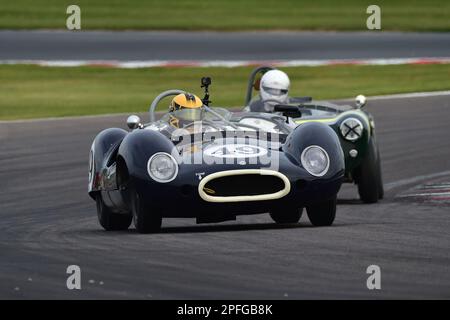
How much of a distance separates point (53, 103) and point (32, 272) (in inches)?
582

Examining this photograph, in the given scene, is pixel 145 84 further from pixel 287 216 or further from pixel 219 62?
pixel 287 216

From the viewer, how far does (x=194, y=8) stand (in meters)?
36.9

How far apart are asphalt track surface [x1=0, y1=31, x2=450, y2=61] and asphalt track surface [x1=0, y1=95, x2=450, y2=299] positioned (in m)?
13.9

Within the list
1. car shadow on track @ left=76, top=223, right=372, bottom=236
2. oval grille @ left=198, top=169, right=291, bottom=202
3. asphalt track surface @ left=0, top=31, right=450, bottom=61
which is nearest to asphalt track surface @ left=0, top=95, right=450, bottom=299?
car shadow on track @ left=76, top=223, right=372, bottom=236

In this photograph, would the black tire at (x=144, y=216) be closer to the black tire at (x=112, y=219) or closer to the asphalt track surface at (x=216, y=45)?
the black tire at (x=112, y=219)

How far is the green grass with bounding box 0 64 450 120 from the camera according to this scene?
2333 centimetres

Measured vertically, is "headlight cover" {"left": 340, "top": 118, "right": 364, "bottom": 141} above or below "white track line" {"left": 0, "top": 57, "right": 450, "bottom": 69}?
below

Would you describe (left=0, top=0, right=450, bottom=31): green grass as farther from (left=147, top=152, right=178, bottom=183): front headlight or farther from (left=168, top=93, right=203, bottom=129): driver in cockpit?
(left=147, top=152, right=178, bottom=183): front headlight

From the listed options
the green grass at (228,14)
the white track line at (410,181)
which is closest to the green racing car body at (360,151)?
the white track line at (410,181)

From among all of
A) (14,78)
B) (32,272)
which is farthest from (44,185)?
(14,78)

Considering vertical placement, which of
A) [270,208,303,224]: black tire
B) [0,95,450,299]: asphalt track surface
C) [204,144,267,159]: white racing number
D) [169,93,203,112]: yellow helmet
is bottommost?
[0,95,450,299]: asphalt track surface

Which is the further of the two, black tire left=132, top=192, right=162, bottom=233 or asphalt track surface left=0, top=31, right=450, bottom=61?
asphalt track surface left=0, top=31, right=450, bottom=61

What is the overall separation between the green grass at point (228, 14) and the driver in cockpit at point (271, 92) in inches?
737
